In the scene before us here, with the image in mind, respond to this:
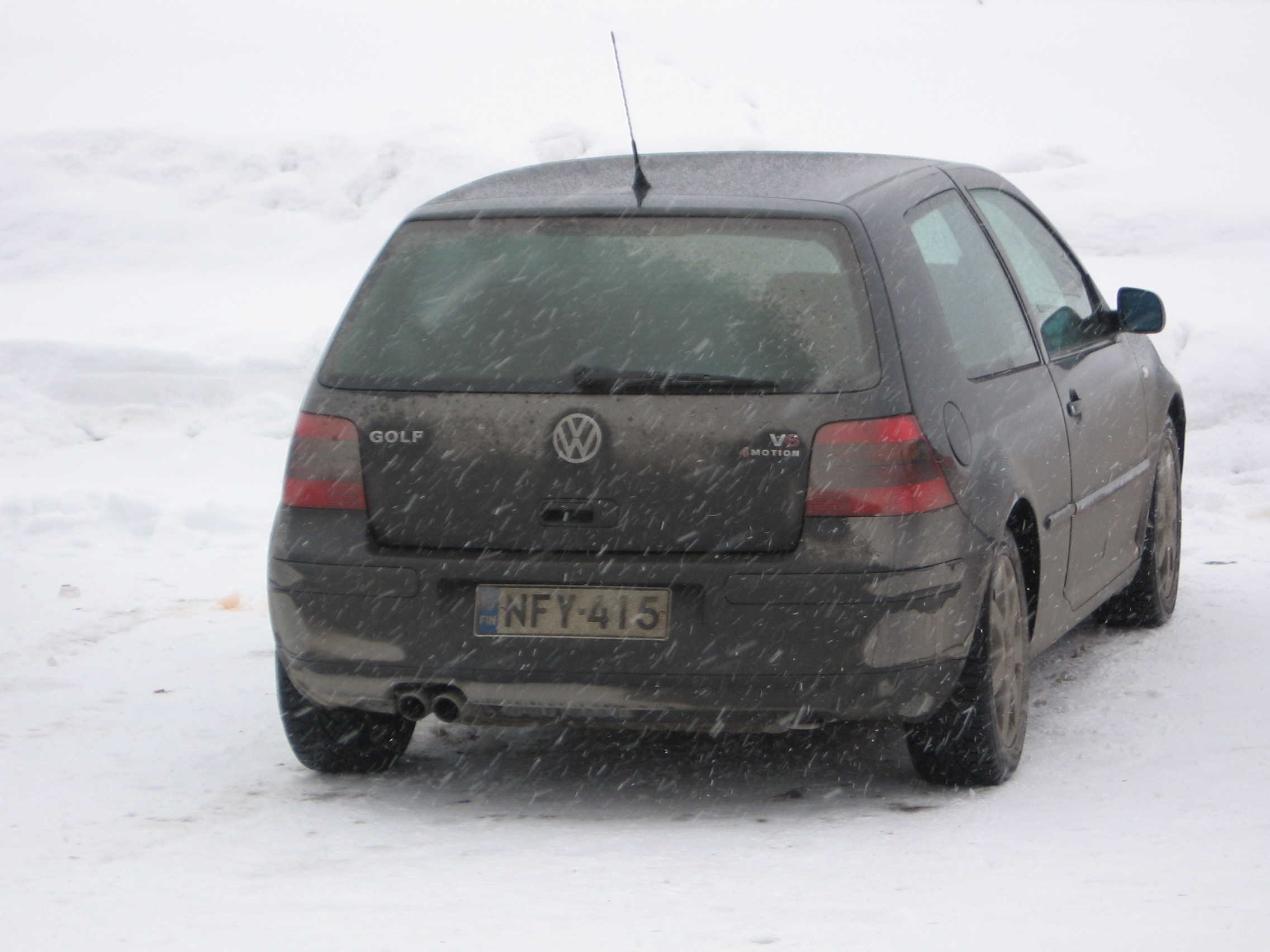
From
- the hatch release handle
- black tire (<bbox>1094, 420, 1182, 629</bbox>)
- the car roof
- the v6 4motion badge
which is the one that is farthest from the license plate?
black tire (<bbox>1094, 420, 1182, 629</bbox>)

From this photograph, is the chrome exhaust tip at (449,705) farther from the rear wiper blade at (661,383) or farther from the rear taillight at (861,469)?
the rear taillight at (861,469)

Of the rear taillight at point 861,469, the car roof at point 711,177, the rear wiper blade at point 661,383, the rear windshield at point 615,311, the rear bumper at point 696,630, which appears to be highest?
the car roof at point 711,177

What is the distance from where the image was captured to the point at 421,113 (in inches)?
711

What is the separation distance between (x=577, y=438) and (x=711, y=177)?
90cm

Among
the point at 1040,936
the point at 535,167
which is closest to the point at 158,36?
the point at 535,167

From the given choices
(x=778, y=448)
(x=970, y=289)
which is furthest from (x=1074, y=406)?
(x=778, y=448)

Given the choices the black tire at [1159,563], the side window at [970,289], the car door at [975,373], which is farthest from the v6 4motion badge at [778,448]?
the black tire at [1159,563]

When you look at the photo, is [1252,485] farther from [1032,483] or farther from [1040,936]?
[1040,936]

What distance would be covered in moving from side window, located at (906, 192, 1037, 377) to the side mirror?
0.79m

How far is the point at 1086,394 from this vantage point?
Result: 5445 mm

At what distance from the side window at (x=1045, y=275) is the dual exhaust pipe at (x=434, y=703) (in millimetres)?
2049

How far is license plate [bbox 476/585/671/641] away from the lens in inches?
163

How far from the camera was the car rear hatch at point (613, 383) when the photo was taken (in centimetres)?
412

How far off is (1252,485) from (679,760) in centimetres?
493
